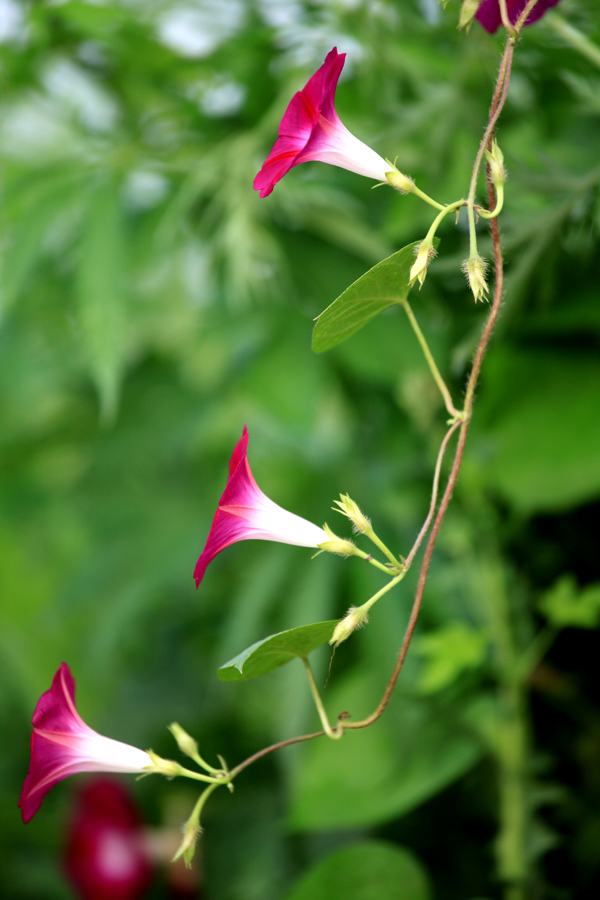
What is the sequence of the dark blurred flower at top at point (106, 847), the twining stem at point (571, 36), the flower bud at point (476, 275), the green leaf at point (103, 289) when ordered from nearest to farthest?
the flower bud at point (476, 275) < the twining stem at point (571, 36) < the green leaf at point (103, 289) < the dark blurred flower at top at point (106, 847)

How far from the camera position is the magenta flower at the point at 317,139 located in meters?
0.17

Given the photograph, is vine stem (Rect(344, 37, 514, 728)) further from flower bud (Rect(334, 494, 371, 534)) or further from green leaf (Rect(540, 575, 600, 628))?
green leaf (Rect(540, 575, 600, 628))

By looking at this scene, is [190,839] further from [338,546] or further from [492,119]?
[492,119]

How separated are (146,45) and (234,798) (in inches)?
20.3

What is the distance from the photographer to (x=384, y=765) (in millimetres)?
367

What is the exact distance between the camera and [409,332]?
0.41 m

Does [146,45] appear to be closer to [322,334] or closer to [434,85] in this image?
[434,85]

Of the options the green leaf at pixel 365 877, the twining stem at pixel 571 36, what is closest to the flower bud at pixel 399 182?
the twining stem at pixel 571 36

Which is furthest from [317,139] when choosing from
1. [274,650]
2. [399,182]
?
[274,650]

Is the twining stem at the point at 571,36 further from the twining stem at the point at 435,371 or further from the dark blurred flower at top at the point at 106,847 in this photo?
the dark blurred flower at top at the point at 106,847

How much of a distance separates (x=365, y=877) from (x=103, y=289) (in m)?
0.31

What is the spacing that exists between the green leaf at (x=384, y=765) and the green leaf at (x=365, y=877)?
15 mm

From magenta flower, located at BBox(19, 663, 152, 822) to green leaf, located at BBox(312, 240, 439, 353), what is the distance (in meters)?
0.11

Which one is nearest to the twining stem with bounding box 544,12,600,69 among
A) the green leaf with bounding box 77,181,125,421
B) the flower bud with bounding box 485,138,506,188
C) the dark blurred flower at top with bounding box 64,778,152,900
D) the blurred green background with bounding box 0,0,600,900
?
the blurred green background with bounding box 0,0,600,900
